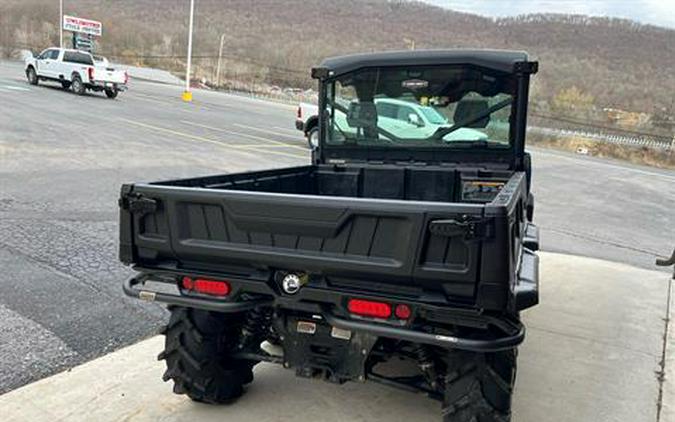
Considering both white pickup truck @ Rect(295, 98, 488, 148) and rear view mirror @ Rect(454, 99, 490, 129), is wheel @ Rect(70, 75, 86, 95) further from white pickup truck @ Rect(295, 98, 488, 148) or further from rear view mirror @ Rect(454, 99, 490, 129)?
rear view mirror @ Rect(454, 99, 490, 129)

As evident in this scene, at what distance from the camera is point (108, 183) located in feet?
31.1

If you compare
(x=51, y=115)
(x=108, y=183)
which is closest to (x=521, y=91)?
(x=108, y=183)

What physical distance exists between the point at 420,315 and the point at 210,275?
1061 mm

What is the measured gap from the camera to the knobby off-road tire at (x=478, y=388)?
2.71m

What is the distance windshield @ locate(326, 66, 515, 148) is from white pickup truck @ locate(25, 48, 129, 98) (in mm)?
22285

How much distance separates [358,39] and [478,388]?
104m

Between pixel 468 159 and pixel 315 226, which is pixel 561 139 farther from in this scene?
pixel 315 226

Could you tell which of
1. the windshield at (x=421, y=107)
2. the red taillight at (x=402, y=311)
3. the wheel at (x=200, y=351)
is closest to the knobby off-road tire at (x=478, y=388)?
the red taillight at (x=402, y=311)

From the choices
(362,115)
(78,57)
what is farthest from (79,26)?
(362,115)

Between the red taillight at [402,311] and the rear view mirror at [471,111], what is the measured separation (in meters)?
2.50

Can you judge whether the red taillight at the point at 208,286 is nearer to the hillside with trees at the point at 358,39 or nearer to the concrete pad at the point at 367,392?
the concrete pad at the point at 367,392

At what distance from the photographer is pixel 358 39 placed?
102625 millimetres

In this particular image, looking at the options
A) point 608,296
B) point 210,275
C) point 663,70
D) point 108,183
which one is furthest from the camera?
point 663,70

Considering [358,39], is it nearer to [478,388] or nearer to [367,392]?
[367,392]
